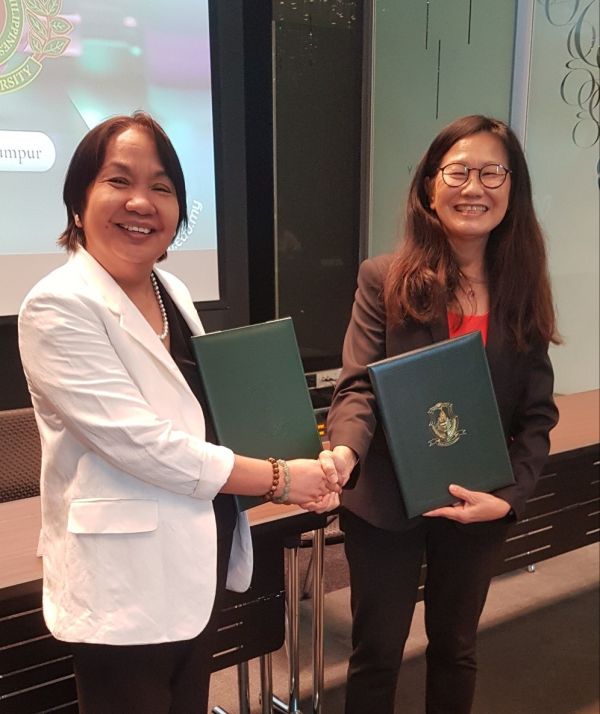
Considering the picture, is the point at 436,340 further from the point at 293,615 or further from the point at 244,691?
the point at 244,691

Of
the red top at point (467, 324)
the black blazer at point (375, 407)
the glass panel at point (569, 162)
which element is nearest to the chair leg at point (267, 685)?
the black blazer at point (375, 407)

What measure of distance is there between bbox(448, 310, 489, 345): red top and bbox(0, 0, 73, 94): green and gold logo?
1.71 m

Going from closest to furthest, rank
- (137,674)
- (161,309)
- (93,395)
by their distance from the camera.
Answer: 1. (93,395)
2. (137,674)
3. (161,309)

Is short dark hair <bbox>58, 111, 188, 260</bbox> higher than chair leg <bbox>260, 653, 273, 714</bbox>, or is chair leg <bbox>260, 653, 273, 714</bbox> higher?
short dark hair <bbox>58, 111, 188, 260</bbox>

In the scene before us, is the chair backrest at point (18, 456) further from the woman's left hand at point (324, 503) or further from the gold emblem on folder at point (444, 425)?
the gold emblem on folder at point (444, 425)

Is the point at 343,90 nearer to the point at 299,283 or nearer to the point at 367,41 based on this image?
the point at 367,41

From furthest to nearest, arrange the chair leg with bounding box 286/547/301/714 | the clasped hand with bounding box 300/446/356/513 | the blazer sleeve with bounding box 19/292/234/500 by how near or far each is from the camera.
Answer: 1. the chair leg with bounding box 286/547/301/714
2. the clasped hand with bounding box 300/446/356/513
3. the blazer sleeve with bounding box 19/292/234/500

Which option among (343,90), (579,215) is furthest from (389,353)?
(579,215)

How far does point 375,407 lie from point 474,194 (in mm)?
469

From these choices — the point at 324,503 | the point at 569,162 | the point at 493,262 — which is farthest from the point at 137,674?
the point at 569,162

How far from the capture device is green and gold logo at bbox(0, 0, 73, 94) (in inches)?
87.1

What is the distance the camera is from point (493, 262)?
146cm

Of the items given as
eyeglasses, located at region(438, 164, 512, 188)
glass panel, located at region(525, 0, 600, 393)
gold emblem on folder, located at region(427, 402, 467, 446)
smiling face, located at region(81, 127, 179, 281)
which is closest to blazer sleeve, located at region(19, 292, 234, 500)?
smiling face, located at region(81, 127, 179, 281)

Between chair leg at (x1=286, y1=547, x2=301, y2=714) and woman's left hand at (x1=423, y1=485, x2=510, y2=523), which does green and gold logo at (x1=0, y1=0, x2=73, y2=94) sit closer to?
chair leg at (x1=286, y1=547, x2=301, y2=714)
